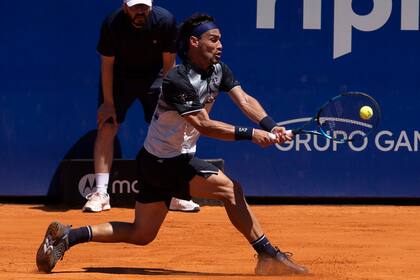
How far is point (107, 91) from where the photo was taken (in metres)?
8.40

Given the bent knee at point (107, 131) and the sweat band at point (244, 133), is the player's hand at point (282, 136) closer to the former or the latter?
the sweat band at point (244, 133)

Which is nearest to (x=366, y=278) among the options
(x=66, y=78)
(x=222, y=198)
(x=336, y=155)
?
(x=222, y=198)

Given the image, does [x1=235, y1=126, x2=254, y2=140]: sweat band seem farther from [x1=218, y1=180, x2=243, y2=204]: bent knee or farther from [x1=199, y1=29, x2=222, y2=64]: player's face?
[x1=199, y1=29, x2=222, y2=64]: player's face

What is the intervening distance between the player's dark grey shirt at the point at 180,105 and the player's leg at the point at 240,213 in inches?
6.8

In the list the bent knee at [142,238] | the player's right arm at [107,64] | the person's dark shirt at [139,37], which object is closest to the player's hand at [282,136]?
the bent knee at [142,238]

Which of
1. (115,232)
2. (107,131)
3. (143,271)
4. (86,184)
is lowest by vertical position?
(86,184)

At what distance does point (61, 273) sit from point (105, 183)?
8.72ft

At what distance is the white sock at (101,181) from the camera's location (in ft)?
27.8

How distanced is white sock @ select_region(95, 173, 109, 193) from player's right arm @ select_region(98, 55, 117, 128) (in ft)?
1.31

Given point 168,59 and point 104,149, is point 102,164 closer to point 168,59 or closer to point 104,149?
point 104,149

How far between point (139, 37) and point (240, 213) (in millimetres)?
2775

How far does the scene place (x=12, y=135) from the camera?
877cm

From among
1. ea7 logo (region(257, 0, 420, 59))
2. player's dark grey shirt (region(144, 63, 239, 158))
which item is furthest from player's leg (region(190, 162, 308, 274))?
ea7 logo (region(257, 0, 420, 59))

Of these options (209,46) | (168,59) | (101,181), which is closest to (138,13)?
(168,59)
